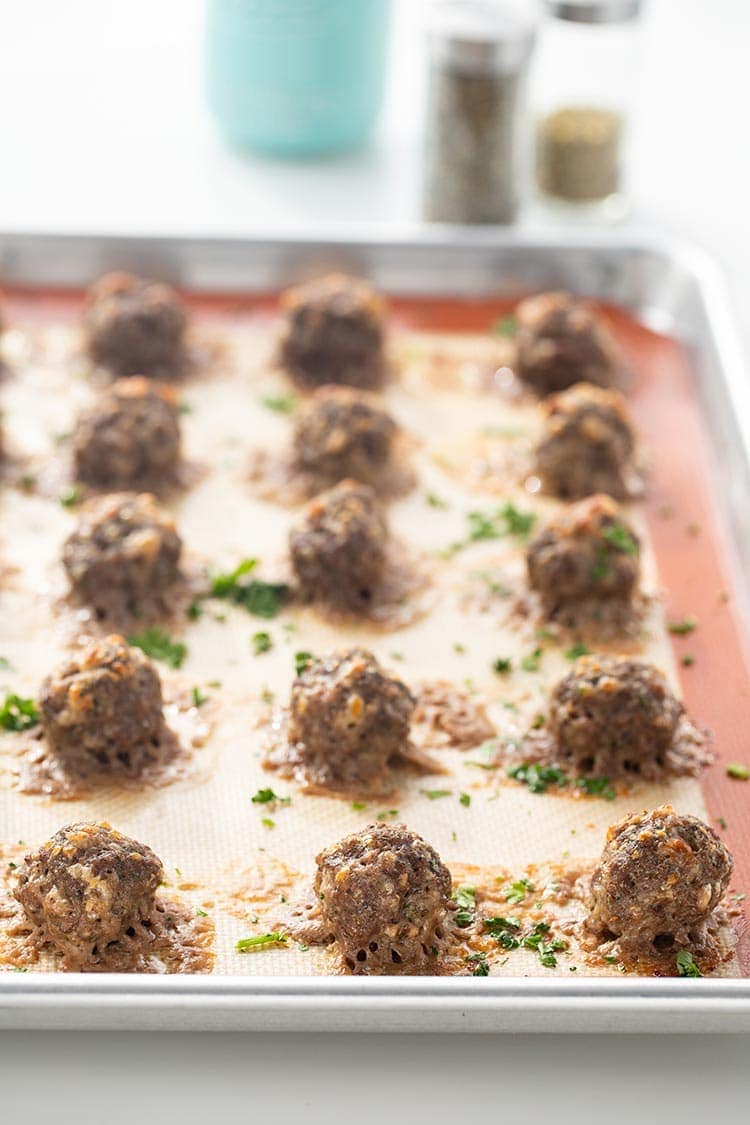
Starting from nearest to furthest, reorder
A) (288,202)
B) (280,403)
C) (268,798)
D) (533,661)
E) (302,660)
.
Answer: (268,798)
(302,660)
(533,661)
(280,403)
(288,202)

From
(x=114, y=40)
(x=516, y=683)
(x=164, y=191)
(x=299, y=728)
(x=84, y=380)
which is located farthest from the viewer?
(x=114, y=40)

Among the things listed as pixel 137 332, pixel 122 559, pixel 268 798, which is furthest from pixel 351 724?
pixel 137 332

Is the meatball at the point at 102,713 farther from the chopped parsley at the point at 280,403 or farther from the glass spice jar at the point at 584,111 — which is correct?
the glass spice jar at the point at 584,111

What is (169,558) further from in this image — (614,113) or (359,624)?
(614,113)

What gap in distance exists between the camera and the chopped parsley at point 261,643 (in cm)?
466

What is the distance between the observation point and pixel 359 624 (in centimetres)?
480

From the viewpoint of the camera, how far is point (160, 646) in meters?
4.65

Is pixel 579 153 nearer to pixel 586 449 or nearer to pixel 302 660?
pixel 586 449

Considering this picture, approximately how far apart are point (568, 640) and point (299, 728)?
920mm

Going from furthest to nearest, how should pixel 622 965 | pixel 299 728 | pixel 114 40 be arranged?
pixel 114 40, pixel 299 728, pixel 622 965

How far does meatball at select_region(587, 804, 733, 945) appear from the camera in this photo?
11.9 ft

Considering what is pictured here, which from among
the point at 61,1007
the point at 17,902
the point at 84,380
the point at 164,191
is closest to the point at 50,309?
the point at 84,380

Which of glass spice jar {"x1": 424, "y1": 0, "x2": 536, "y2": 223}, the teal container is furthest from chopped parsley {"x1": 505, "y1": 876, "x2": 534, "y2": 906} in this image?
the teal container

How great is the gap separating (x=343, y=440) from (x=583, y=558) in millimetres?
955
